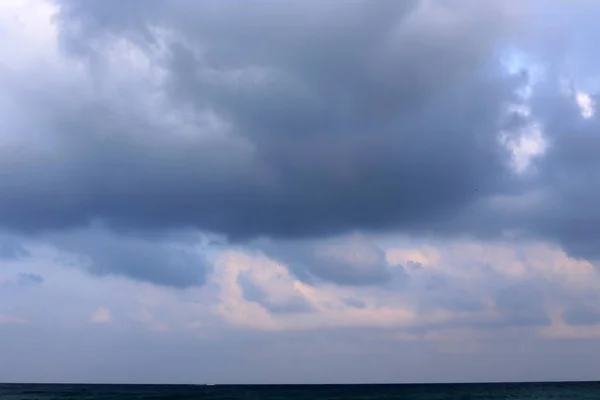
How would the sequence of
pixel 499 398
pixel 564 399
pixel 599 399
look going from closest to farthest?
pixel 599 399 < pixel 564 399 < pixel 499 398

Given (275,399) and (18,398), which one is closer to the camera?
(18,398)

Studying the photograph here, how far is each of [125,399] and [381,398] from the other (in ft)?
170

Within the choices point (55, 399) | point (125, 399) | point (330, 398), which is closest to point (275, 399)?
point (330, 398)

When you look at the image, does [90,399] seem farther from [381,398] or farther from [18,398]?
[381,398]

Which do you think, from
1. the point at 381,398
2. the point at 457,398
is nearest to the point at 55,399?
the point at 381,398

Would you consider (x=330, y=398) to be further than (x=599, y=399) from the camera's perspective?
Yes

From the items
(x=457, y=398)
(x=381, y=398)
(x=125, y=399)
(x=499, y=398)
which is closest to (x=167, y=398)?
(x=125, y=399)

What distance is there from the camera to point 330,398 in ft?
508

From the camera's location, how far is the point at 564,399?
140125 millimetres

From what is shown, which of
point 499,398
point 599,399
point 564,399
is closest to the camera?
point 599,399

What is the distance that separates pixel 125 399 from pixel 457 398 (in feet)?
216

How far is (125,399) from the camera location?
143 m

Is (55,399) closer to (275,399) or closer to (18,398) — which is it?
(18,398)

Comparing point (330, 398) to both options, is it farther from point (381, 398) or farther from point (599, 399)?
point (599, 399)
